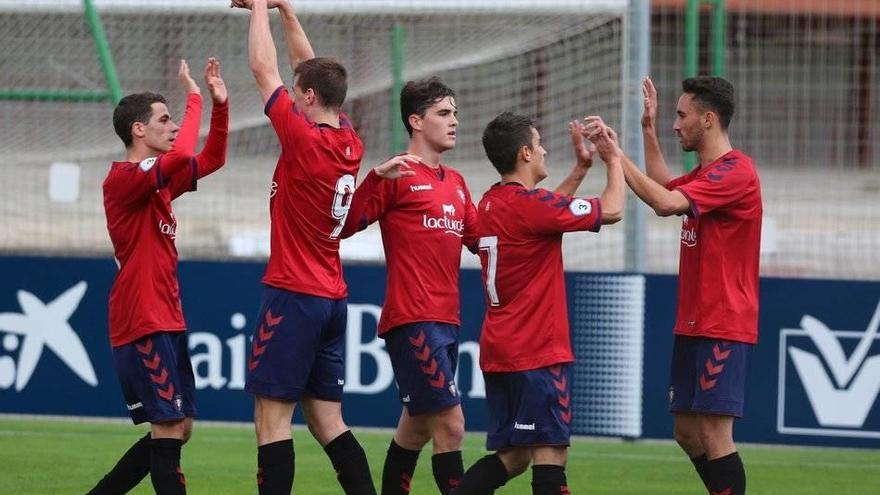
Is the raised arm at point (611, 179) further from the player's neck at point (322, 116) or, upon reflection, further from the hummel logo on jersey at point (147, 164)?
the hummel logo on jersey at point (147, 164)

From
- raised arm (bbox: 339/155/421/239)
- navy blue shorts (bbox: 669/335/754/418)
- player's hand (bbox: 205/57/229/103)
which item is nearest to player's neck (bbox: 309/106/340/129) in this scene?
raised arm (bbox: 339/155/421/239)

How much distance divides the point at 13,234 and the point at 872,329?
5897 millimetres

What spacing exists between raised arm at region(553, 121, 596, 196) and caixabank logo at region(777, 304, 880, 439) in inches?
141

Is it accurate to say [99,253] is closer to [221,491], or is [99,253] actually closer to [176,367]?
[221,491]

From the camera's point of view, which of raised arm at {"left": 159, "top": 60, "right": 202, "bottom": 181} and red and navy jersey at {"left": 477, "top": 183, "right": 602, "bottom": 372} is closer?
red and navy jersey at {"left": 477, "top": 183, "right": 602, "bottom": 372}

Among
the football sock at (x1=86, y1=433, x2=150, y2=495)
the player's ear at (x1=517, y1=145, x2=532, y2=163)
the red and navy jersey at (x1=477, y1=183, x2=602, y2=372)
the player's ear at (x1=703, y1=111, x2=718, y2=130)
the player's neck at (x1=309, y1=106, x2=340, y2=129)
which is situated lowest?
the football sock at (x1=86, y1=433, x2=150, y2=495)

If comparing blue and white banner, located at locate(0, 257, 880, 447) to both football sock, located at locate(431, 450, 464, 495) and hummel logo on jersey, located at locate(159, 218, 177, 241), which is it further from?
hummel logo on jersey, located at locate(159, 218, 177, 241)

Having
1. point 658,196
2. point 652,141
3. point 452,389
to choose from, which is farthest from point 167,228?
point 652,141

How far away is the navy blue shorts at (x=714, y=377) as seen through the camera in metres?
6.82

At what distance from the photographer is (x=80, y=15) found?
11320 millimetres

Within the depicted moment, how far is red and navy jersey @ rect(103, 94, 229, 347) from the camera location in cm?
686

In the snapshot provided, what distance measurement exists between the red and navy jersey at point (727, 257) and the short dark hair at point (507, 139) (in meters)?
0.76

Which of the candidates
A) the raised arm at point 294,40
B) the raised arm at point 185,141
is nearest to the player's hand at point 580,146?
the raised arm at point 294,40

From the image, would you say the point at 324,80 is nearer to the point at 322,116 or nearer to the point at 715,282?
the point at 322,116
